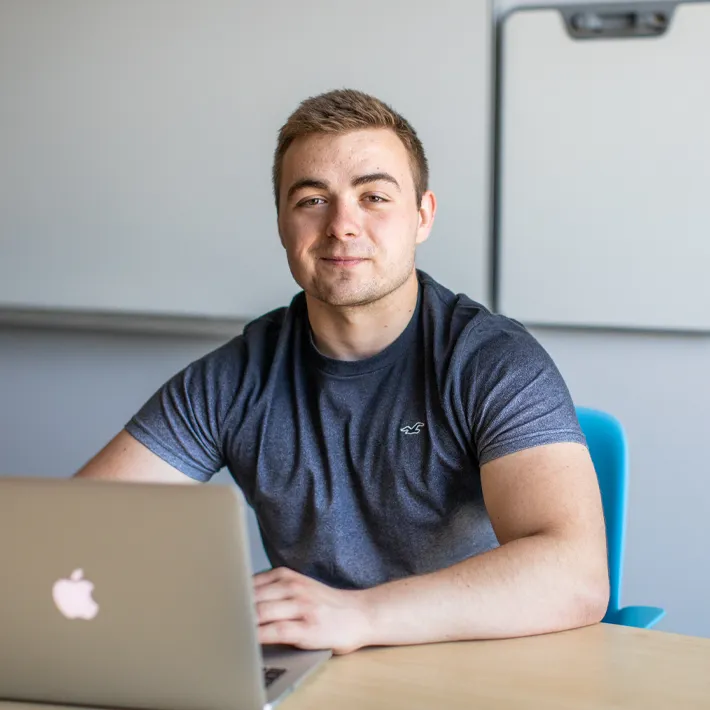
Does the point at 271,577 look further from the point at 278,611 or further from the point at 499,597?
the point at 499,597

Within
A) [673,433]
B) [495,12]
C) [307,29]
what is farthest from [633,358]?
[307,29]

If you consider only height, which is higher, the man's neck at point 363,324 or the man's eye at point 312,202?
the man's eye at point 312,202

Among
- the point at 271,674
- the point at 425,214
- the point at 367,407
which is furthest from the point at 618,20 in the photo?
the point at 271,674

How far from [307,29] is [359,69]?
0.15 metres

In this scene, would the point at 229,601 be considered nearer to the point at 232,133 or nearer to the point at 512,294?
the point at 512,294

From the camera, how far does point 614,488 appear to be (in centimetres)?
172

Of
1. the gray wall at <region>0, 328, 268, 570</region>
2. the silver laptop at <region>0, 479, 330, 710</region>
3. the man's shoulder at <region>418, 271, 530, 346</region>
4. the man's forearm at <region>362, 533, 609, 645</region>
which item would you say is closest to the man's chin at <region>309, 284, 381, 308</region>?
the man's shoulder at <region>418, 271, 530, 346</region>

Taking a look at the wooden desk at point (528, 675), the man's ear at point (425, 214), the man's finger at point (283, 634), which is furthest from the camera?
the man's ear at point (425, 214)

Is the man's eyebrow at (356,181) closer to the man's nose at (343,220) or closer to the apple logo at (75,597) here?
the man's nose at (343,220)

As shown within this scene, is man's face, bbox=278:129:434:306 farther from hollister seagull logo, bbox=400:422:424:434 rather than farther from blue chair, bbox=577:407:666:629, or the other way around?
blue chair, bbox=577:407:666:629

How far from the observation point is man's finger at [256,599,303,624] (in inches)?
48.4

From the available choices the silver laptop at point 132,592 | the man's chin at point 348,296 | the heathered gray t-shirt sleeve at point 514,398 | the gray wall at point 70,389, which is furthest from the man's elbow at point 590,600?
the gray wall at point 70,389

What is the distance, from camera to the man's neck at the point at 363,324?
68.5 inches

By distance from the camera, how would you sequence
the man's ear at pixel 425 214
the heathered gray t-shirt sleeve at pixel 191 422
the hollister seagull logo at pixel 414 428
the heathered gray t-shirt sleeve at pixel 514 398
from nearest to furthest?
1. the heathered gray t-shirt sleeve at pixel 514 398
2. the hollister seagull logo at pixel 414 428
3. the heathered gray t-shirt sleeve at pixel 191 422
4. the man's ear at pixel 425 214
